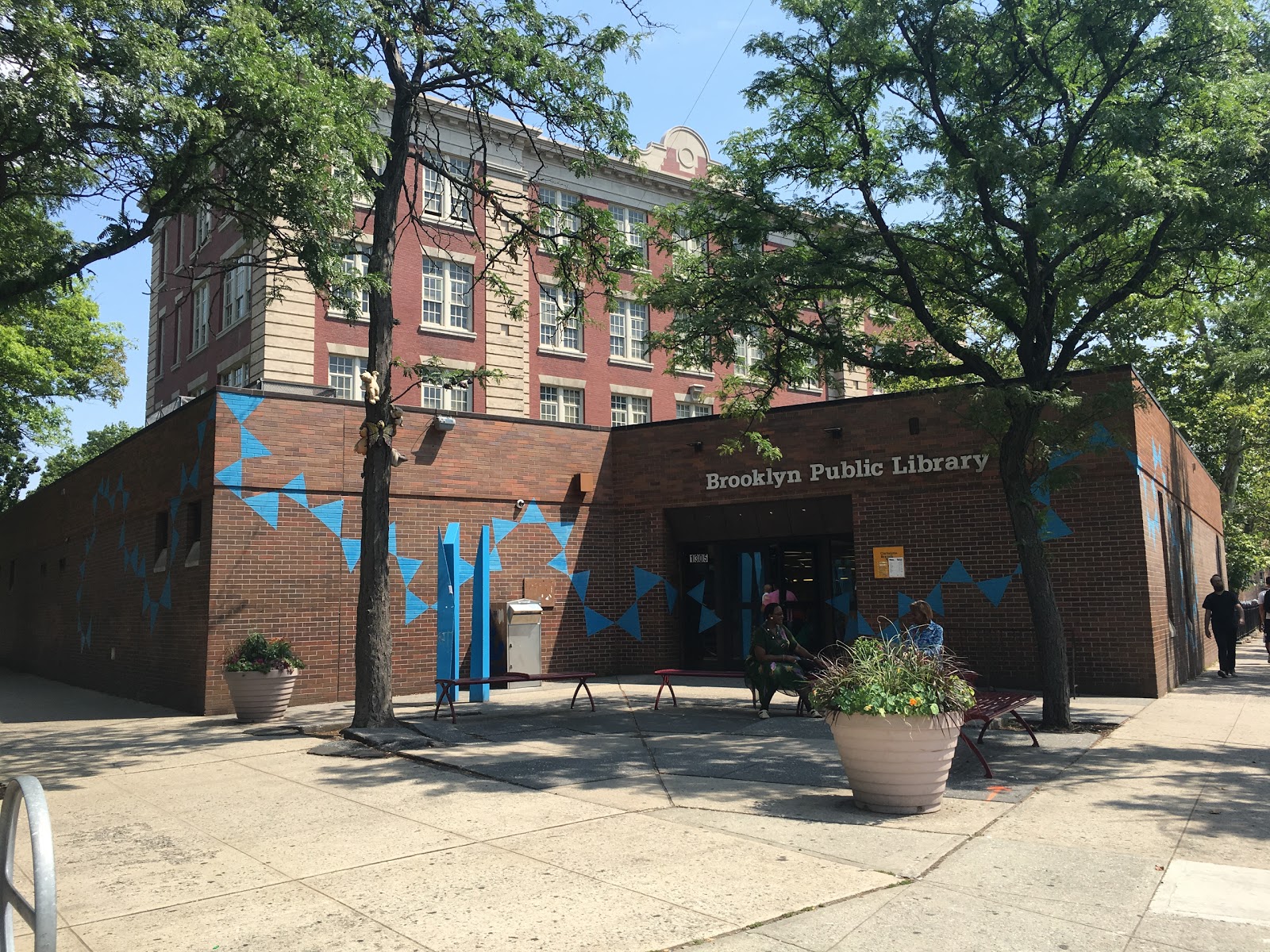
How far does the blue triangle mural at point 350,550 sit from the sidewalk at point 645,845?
A: 4763 mm

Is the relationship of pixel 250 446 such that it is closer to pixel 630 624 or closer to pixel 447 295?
pixel 630 624

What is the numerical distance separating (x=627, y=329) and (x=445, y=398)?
7.53 meters

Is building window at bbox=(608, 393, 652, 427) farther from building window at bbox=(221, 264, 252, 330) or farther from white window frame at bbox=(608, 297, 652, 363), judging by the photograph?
building window at bbox=(221, 264, 252, 330)

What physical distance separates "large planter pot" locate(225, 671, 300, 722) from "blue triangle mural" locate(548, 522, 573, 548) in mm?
6155

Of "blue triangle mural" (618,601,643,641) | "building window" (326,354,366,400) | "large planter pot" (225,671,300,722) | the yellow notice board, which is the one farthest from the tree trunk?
"building window" (326,354,366,400)

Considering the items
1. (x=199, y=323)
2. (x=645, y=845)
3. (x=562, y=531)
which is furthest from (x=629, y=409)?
(x=645, y=845)

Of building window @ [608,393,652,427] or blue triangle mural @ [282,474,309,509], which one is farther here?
building window @ [608,393,652,427]

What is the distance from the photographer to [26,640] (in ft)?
86.1

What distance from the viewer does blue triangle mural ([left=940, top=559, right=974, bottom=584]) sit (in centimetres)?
1545

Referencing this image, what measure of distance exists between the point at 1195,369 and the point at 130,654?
31517 mm

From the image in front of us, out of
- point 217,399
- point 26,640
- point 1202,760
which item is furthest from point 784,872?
point 26,640

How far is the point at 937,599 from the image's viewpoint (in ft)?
51.4

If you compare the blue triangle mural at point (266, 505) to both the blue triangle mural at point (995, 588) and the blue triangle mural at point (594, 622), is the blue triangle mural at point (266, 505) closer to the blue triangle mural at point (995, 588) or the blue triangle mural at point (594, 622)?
the blue triangle mural at point (594, 622)

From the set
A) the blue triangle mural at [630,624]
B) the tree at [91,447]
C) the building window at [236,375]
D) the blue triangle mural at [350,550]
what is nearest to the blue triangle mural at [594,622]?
the blue triangle mural at [630,624]
